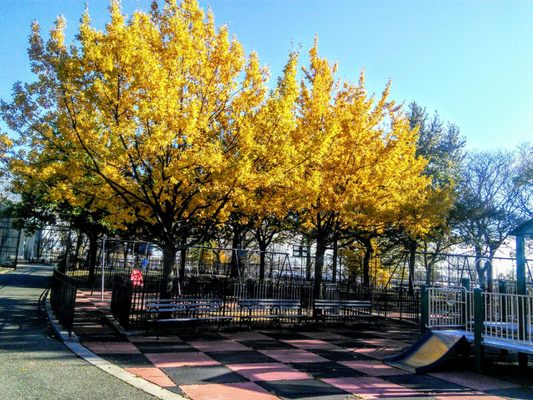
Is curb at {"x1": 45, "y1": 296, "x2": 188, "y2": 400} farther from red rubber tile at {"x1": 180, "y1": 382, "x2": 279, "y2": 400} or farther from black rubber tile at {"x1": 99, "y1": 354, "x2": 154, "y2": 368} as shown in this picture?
red rubber tile at {"x1": 180, "y1": 382, "x2": 279, "y2": 400}

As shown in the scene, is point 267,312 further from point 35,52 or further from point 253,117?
point 35,52

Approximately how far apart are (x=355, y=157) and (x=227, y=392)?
927 cm

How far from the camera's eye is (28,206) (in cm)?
2650

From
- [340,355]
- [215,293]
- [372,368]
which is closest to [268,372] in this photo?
[372,368]

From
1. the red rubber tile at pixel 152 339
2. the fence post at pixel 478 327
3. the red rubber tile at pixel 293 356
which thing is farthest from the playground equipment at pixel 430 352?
the red rubber tile at pixel 152 339

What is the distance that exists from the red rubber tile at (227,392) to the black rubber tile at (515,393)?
3.66 meters

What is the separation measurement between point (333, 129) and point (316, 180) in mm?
1460

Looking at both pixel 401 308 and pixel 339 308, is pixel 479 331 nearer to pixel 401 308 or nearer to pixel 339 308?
pixel 339 308

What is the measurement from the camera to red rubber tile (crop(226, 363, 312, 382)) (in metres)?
6.98

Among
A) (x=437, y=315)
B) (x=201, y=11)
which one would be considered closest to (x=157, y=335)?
(x=437, y=315)

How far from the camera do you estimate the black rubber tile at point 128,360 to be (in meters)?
7.30

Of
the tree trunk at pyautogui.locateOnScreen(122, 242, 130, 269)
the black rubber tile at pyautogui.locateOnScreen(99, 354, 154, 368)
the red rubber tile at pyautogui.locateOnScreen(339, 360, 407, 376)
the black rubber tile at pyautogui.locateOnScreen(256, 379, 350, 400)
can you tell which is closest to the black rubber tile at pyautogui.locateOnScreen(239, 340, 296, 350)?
the red rubber tile at pyautogui.locateOnScreen(339, 360, 407, 376)

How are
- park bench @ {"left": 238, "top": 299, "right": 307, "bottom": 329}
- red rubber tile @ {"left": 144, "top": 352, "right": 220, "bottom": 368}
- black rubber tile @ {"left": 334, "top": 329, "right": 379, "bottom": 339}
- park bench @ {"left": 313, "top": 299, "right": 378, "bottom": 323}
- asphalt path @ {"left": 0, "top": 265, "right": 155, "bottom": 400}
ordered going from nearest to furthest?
1. asphalt path @ {"left": 0, "top": 265, "right": 155, "bottom": 400}
2. red rubber tile @ {"left": 144, "top": 352, "right": 220, "bottom": 368}
3. black rubber tile @ {"left": 334, "top": 329, "right": 379, "bottom": 339}
4. park bench @ {"left": 238, "top": 299, "right": 307, "bottom": 329}
5. park bench @ {"left": 313, "top": 299, "right": 378, "bottom": 323}

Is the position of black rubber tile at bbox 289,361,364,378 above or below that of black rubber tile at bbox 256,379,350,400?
below
